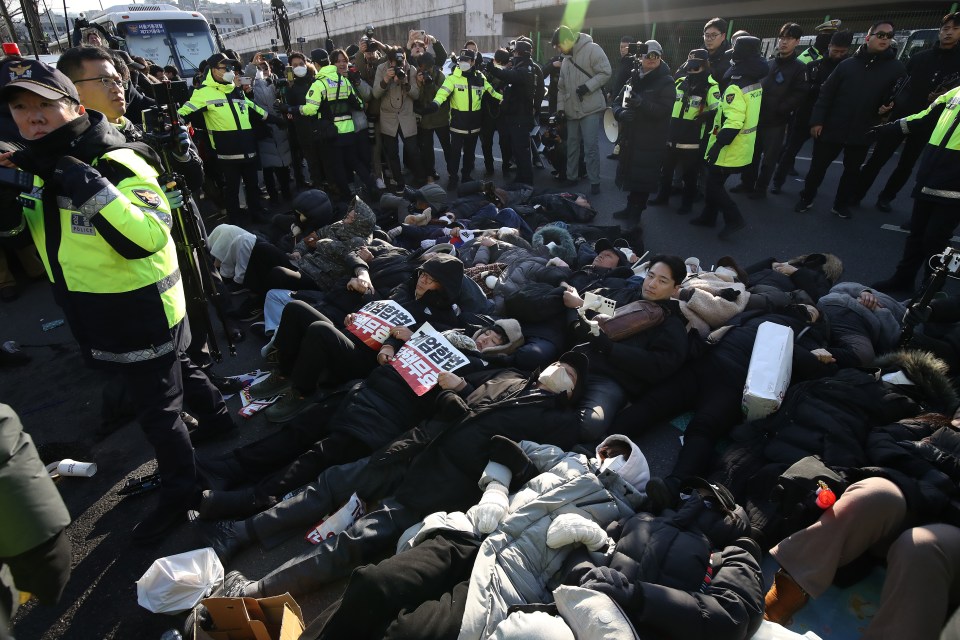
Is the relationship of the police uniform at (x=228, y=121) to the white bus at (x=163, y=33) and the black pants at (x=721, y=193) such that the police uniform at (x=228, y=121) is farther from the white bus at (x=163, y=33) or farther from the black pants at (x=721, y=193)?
the white bus at (x=163, y=33)

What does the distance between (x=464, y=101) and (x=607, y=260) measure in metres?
4.06

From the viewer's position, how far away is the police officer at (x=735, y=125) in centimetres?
559

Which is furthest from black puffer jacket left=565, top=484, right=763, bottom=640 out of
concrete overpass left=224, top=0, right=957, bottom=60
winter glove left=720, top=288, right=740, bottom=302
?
concrete overpass left=224, top=0, right=957, bottom=60

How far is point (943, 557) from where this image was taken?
205 centimetres

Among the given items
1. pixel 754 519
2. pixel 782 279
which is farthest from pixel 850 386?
pixel 782 279

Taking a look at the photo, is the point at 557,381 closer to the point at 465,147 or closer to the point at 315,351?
the point at 315,351

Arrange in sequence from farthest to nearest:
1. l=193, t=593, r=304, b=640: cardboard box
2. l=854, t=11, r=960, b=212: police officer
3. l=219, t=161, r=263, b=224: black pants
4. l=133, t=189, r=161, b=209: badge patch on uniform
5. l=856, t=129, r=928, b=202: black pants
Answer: l=219, t=161, r=263, b=224: black pants < l=856, t=129, r=928, b=202: black pants < l=854, t=11, r=960, b=212: police officer < l=133, t=189, r=161, b=209: badge patch on uniform < l=193, t=593, r=304, b=640: cardboard box

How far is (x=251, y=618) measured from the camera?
218cm

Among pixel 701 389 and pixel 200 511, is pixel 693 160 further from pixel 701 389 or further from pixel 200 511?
pixel 200 511

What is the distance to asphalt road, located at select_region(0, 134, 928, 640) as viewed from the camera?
7.95 feet

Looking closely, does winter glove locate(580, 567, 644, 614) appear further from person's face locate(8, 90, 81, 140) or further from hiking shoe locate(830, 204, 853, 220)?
hiking shoe locate(830, 204, 853, 220)

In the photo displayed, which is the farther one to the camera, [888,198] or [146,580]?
[888,198]

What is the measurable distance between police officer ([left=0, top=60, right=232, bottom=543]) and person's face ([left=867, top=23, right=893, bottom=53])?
6.99 metres

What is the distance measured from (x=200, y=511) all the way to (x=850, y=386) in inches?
146
